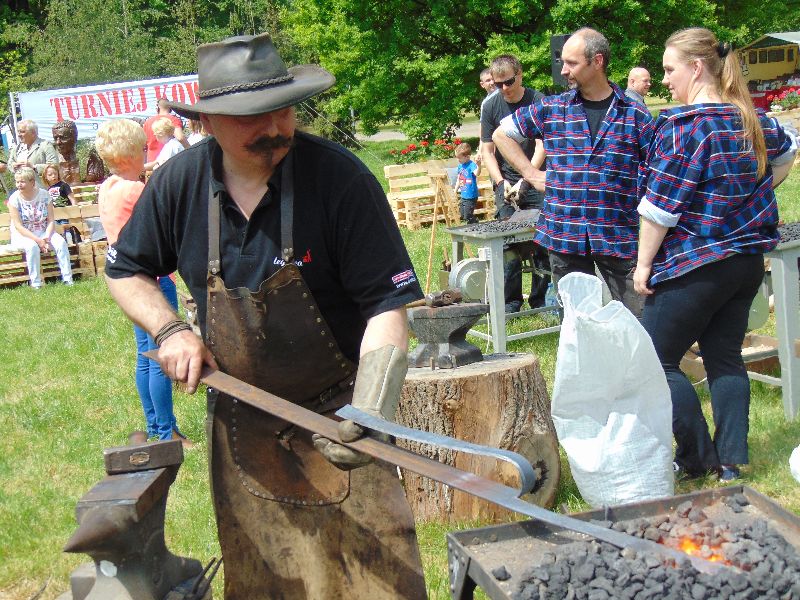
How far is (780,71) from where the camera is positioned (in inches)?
1175

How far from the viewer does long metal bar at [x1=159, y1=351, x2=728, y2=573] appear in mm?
1872

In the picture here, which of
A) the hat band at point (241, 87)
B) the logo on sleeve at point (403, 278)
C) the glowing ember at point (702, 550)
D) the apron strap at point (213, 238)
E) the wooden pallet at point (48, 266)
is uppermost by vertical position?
the hat band at point (241, 87)

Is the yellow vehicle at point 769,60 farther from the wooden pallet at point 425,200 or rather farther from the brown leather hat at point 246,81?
the brown leather hat at point 246,81

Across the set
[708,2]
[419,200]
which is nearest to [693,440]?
[419,200]

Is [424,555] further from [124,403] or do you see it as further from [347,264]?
[124,403]

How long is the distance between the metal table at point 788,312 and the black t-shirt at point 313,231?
113 inches

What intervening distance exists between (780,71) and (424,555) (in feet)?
97.4

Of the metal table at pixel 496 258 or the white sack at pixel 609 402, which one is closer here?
the white sack at pixel 609 402

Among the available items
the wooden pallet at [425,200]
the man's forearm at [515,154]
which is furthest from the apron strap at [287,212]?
the wooden pallet at [425,200]

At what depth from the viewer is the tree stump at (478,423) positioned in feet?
13.7

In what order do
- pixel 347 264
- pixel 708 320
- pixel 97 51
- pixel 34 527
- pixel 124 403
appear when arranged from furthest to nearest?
pixel 97 51 → pixel 124 403 → pixel 34 527 → pixel 708 320 → pixel 347 264

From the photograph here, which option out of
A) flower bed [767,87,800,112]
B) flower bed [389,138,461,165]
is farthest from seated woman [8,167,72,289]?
flower bed [767,87,800,112]

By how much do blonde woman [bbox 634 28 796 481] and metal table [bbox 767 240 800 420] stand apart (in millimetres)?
699

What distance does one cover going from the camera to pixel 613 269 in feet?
16.4
